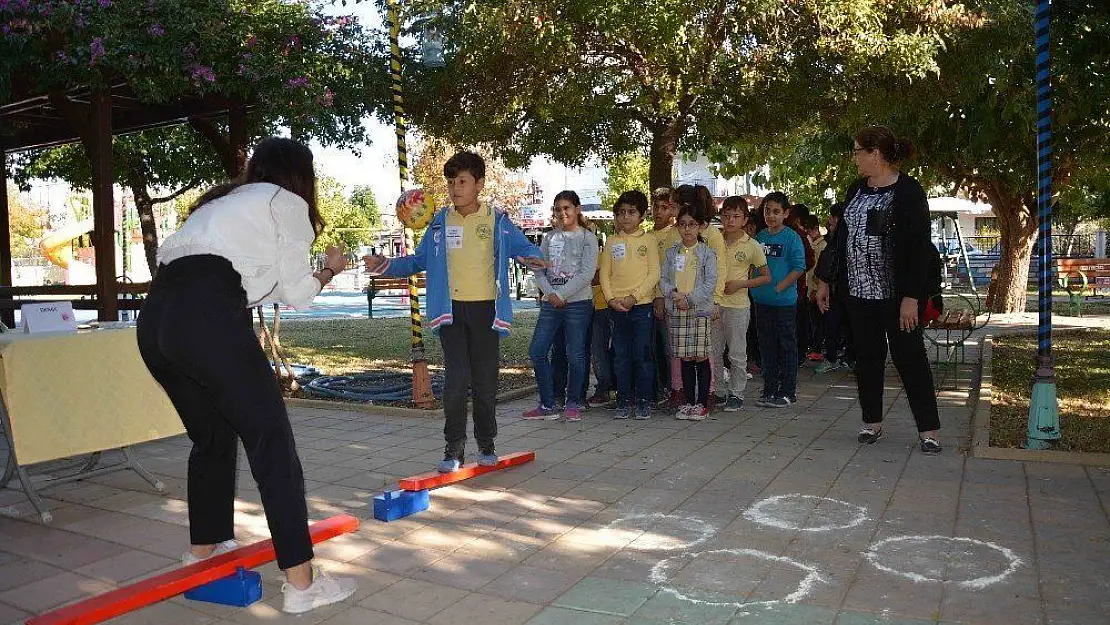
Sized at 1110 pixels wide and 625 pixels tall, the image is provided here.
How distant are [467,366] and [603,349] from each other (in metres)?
2.54

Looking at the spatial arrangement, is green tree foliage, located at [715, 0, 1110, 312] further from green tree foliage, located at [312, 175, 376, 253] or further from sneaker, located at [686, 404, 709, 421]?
green tree foliage, located at [312, 175, 376, 253]

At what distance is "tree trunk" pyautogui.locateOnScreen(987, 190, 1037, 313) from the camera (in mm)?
17344

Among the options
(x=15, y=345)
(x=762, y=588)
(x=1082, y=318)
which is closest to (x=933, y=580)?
(x=762, y=588)

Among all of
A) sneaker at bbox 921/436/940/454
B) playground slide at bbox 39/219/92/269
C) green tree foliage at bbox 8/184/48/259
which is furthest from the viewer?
green tree foliage at bbox 8/184/48/259

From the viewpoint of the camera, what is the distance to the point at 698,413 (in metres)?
7.38

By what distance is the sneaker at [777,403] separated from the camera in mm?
7930

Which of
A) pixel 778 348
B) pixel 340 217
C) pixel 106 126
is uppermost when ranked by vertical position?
pixel 340 217

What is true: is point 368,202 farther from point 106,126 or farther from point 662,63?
point 662,63

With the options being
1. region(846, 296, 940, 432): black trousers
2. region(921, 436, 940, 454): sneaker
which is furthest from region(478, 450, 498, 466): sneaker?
region(921, 436, 940, 454): sneaker

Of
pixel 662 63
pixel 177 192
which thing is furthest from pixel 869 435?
pixel 177 192

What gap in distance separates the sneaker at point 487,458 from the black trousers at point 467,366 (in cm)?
11

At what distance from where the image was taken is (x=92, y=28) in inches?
305

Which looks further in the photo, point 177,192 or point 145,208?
point 177,192

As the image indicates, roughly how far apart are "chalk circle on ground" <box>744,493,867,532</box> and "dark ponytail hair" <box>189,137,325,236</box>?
2568 millimetres
